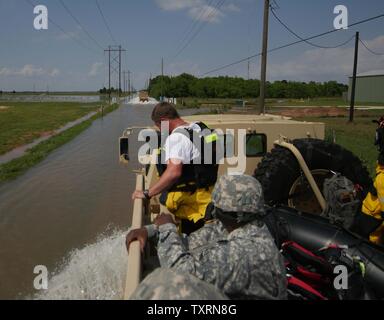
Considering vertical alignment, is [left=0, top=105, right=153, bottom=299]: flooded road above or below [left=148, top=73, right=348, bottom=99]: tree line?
below

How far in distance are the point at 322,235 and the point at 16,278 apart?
12.2 ft

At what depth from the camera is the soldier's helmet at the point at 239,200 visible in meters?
2.26

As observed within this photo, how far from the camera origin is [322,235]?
3.69 m

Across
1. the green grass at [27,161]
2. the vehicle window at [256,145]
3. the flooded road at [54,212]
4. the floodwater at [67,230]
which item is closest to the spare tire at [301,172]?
the vehicle window at [256,145]

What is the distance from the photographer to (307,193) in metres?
5.36

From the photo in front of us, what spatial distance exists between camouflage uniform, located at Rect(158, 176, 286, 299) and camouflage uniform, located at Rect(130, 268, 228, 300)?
9.8 inches

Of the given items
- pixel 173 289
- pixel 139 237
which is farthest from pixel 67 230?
pixel 173 289

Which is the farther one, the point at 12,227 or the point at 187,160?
the point at 12,227

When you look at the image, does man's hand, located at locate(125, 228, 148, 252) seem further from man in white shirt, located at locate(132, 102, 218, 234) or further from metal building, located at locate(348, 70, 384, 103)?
metal building, located at locate(348, 70, 384, 103)

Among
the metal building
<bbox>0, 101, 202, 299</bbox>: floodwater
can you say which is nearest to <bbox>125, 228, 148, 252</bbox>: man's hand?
<bbox>0, 101, 202, 299</bbox>: floodwater

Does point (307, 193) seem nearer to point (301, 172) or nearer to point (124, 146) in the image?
point (301, 172)

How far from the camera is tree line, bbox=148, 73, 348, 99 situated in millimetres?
103250

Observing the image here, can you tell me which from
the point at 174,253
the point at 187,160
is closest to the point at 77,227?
the point at 187,160
